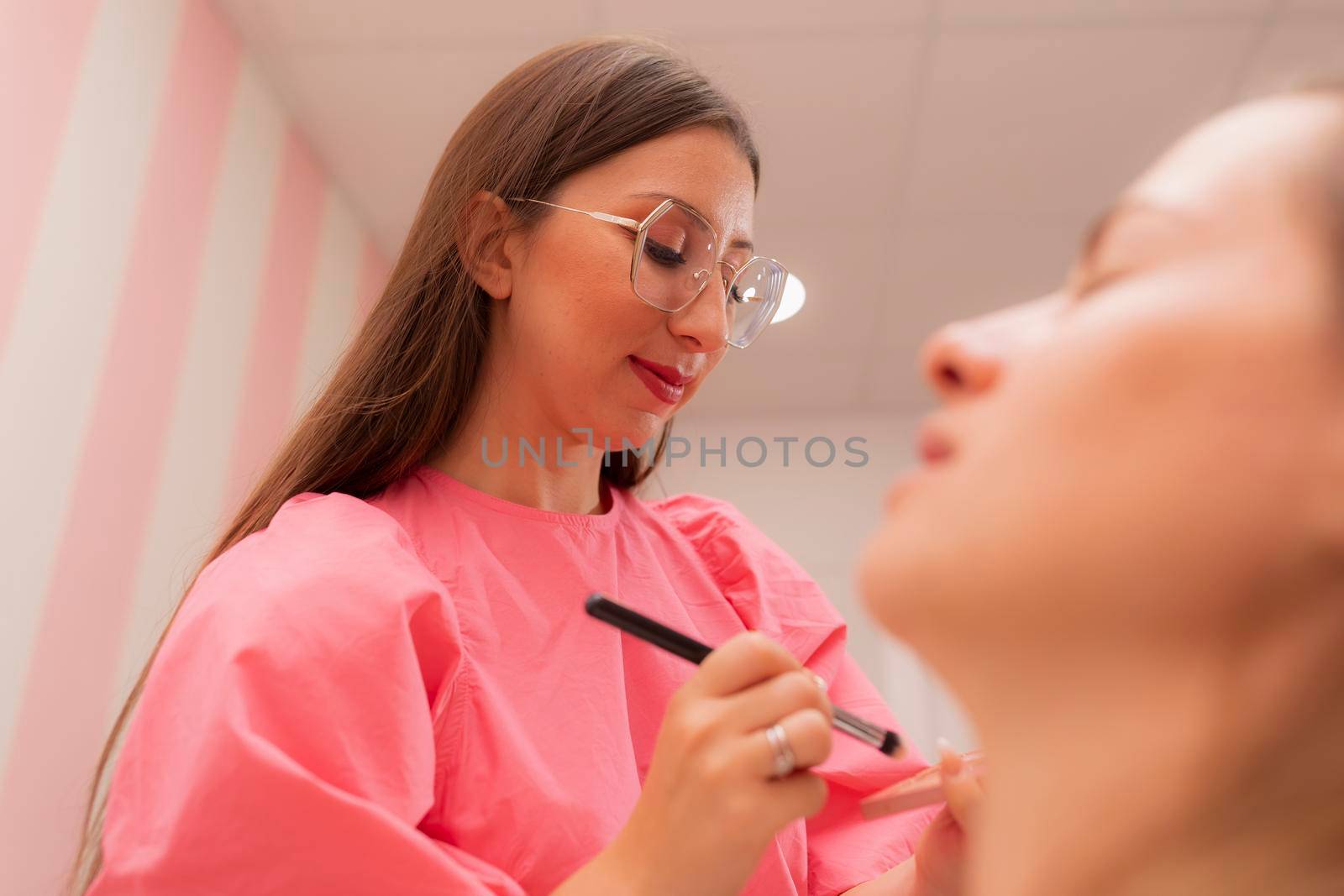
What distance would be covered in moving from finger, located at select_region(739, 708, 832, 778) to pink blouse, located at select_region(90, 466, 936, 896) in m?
0.20

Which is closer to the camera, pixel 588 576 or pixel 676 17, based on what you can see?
pixel 588 576

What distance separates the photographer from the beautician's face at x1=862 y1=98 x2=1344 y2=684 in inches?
12.6

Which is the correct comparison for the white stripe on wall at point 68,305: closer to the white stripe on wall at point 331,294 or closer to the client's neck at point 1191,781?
the white stripe on wall at point 331,294

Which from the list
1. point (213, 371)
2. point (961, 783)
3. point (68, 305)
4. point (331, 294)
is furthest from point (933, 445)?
point (331, 294)

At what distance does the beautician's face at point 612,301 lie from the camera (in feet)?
3.04

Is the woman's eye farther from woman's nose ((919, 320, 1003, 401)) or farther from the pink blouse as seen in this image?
woman's nose ((919, 320, 1003, 401))

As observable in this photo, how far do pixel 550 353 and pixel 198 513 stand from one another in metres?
1.00

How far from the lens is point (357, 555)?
742 mm

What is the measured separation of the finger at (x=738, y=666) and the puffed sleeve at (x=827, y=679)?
326 millimetres

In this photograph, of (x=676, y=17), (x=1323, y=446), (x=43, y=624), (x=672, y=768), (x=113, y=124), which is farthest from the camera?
(x=676, y=17)

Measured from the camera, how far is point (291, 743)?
64 cm

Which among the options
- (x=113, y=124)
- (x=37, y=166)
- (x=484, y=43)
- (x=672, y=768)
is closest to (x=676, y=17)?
(x=484, y=43)

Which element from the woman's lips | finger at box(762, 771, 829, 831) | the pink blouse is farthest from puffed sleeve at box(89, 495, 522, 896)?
the woman's lips

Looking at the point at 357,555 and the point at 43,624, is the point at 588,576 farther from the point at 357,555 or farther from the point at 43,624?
the point at 43,624
